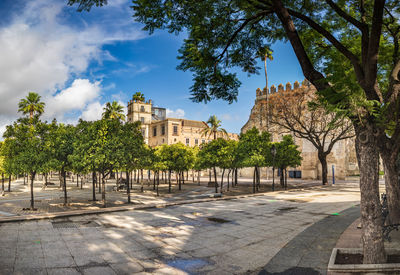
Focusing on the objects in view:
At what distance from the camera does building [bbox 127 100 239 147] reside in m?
66.6

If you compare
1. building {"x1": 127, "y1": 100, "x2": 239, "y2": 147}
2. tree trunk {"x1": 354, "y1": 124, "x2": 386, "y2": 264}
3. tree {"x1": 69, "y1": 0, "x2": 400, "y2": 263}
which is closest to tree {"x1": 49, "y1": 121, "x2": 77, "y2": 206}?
tree {"x1": 69, "y1": 0, "x2": 400, "y2": 263}

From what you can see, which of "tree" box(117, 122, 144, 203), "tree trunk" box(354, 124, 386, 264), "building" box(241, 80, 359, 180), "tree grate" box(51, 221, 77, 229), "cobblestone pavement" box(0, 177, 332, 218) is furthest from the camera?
"building" box(241, 80, 359, 180)

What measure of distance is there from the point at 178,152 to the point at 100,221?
15.9 m

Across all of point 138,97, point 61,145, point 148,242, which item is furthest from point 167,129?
point 148,242

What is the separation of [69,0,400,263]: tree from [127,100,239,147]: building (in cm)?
5578

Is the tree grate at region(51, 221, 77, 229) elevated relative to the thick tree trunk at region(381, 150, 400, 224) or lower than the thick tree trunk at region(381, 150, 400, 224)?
lower

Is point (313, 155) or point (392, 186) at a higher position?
point (313, 155)

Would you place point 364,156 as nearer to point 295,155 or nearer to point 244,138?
point 244,138

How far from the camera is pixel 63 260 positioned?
6.11 m

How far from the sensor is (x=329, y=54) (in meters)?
8.53

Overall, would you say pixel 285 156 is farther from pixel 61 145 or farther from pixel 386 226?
pixel 386 226

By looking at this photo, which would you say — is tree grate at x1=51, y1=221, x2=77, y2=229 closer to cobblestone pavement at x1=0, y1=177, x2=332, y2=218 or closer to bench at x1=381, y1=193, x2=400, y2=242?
cobblestone pavement at x1=0, y1=177, x2=332, y2=218

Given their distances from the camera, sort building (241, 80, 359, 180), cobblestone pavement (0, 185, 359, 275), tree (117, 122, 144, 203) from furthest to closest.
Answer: building (241, 80, 359, 180) → tree (117, 122, 144, 203) → cobblestone pavement (0, 185, 359, 275)

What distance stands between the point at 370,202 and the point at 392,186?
3.80 m
